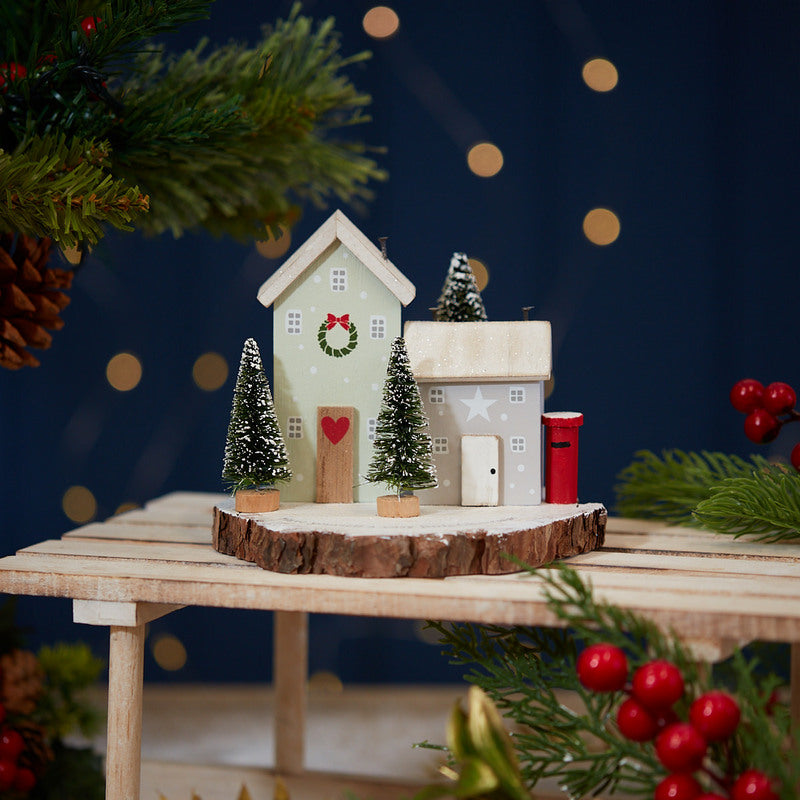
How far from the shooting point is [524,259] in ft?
5.37

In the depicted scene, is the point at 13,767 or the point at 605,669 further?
the point at 13,767

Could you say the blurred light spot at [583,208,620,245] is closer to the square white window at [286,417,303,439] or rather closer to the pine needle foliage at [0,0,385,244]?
the pine needle foliage at [0,0,385,244]

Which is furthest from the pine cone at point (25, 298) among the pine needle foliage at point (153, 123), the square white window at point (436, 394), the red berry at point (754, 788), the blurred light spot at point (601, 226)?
the blurred light spot at point (601, 226)

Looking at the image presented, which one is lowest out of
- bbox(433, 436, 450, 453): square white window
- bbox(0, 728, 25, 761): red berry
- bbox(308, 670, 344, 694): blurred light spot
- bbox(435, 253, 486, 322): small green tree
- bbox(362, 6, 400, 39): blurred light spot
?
bbox(308, 670, 344, 694): blurred light spot

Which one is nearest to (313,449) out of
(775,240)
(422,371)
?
(422,371)

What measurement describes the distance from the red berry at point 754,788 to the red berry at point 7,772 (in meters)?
0.84

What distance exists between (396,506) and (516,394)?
0.68ft

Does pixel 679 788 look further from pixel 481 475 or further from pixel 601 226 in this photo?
pixel 601 226

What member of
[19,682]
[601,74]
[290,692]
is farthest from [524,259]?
[19,682]

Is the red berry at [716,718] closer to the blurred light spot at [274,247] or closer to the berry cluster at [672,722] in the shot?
the berry cluster at [672,722]

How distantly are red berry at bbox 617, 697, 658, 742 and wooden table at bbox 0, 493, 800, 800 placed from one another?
0.46 ft

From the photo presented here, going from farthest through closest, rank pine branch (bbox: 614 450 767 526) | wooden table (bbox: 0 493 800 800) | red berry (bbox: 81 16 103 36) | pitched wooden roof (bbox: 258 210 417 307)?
pine branch (bbox: 614 450 767 526)
pitched wooden roof (bbox: 258 210 417 307)
red berry (bbox: 81 16 103 36)
wooden table (bbox: 0 493 800 800)

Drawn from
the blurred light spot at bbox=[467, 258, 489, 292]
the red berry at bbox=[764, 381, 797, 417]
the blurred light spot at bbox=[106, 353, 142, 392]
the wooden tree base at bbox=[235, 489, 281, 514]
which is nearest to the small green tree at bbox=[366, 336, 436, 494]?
the wooden tree base at bbox=[235, 489, 281, 514]

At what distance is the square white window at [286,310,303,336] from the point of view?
A: 1.06 metres
